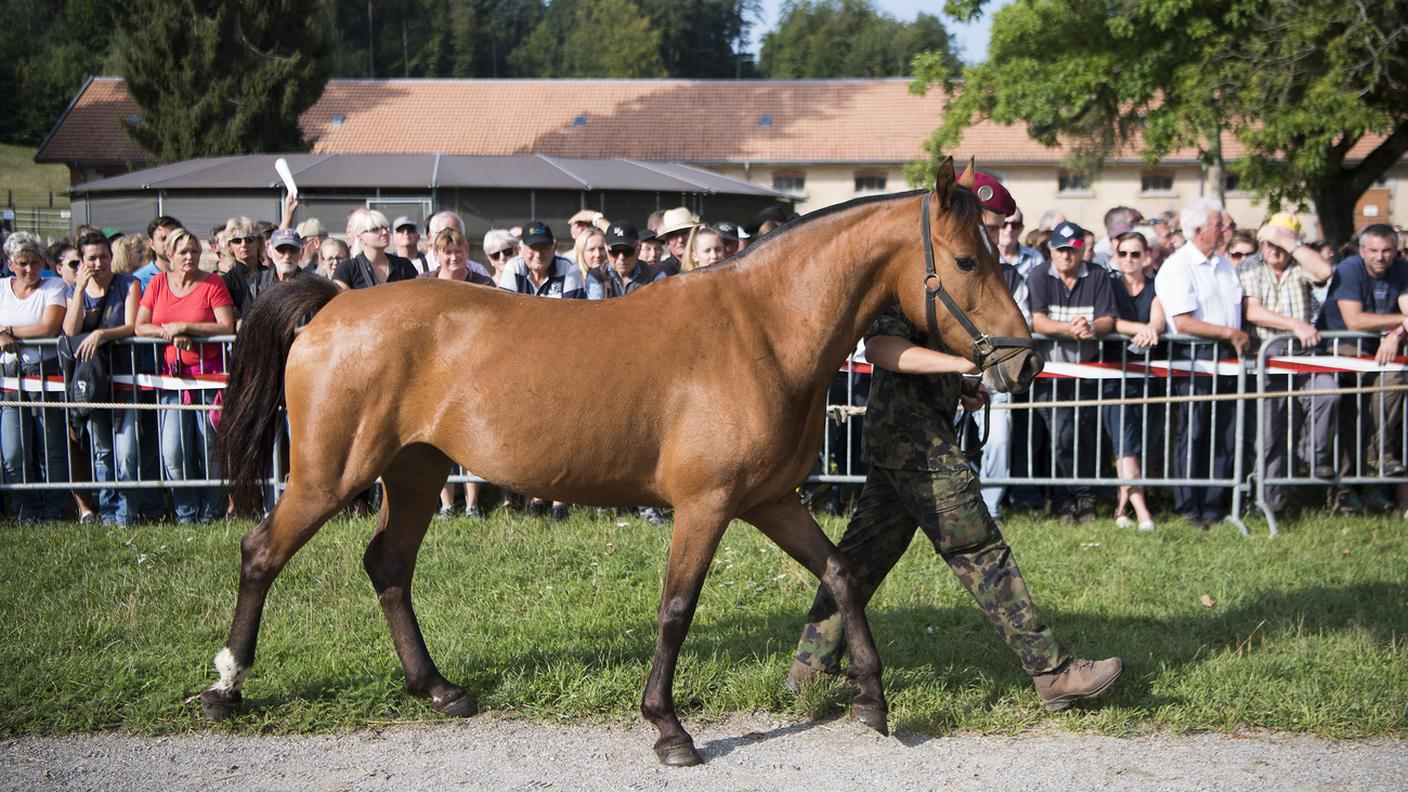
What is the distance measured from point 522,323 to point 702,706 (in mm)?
1803

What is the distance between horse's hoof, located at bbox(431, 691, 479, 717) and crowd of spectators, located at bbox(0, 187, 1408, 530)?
11.6 feet

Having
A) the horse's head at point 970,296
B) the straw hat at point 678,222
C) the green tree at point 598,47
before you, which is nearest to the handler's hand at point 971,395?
the horse's head at point 970,296

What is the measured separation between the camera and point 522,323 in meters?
4.55

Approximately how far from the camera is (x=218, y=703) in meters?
4.72

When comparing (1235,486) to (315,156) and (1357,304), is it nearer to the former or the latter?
(1357,304)

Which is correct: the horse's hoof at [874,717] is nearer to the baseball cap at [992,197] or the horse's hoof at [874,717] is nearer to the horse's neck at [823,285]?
Result: the horse's neck at [823,285]

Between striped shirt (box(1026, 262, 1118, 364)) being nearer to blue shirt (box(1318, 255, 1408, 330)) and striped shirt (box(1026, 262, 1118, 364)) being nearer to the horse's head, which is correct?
blue shirt (box(1318, 255, 1408, 330))

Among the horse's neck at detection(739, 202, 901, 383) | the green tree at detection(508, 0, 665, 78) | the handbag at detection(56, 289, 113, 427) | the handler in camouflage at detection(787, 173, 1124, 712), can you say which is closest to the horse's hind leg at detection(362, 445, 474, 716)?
the horse's neck at detection(739, 202, 901, 383)

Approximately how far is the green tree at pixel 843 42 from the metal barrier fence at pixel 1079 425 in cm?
8855

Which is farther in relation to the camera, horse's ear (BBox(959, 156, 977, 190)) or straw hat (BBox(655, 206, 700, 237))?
straw hat (BBox(655, 206, 700, 237))

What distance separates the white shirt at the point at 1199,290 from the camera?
852cm

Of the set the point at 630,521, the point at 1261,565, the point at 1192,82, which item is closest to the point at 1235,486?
the point at 1261,565

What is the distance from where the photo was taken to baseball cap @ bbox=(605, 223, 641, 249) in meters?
8.71

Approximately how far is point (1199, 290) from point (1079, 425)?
1.31 m
